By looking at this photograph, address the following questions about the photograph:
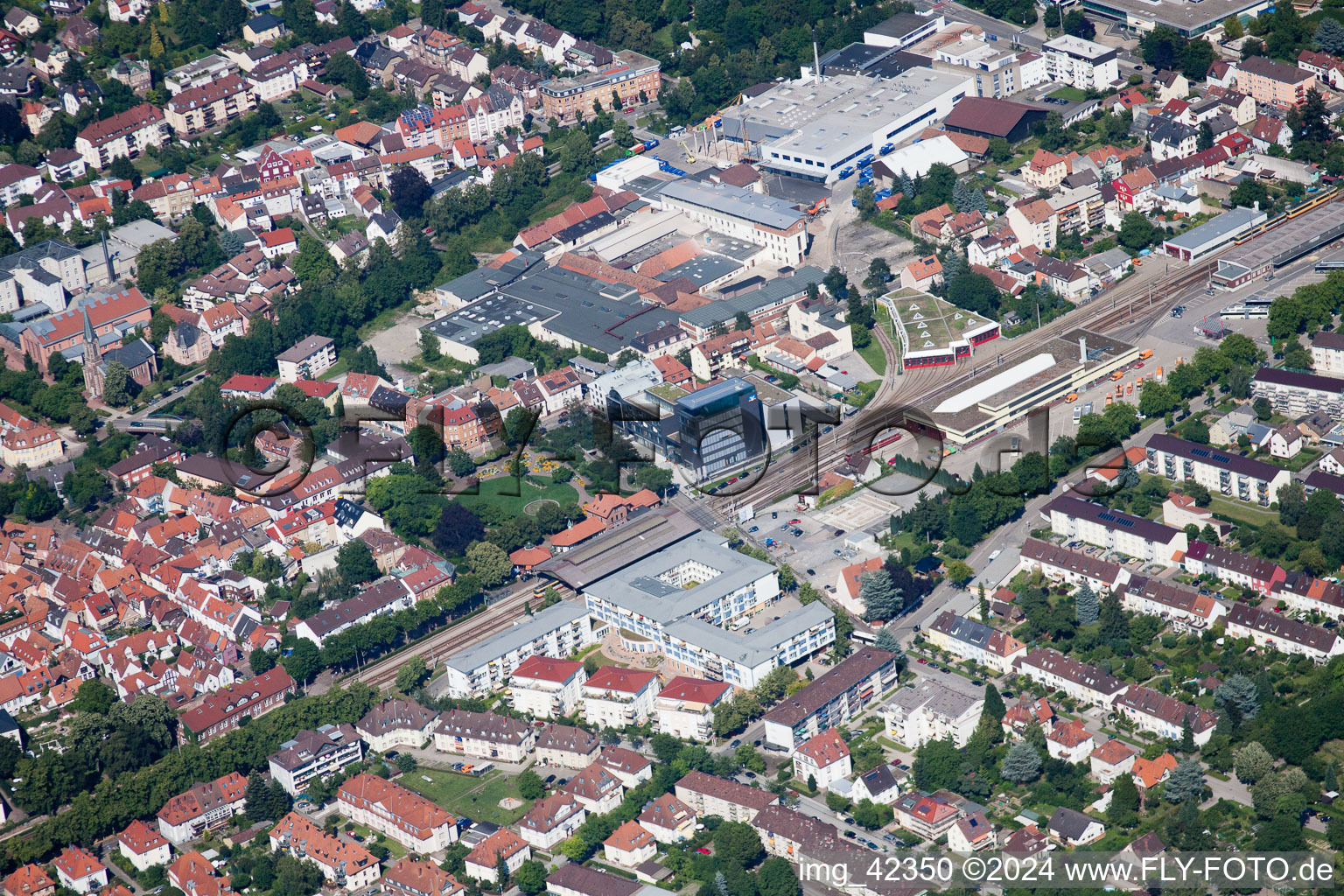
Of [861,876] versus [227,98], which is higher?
[227,98]

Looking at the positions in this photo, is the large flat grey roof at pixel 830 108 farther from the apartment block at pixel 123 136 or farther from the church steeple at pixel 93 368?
the church steeple at pixel 93 368

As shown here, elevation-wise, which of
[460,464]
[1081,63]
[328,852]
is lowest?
[328,852]

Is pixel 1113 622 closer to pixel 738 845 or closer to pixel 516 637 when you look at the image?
pixel 738 845

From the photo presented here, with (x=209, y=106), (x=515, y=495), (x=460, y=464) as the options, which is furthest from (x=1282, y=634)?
(x=209, y=106)

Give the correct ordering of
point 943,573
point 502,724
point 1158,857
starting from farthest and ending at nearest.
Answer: point 943,573, point 502,724, point 1158,857

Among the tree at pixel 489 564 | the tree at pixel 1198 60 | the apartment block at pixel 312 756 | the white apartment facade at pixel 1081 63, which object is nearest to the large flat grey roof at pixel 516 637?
the tree at pixel 489 564

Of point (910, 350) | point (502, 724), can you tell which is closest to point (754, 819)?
point (502, 724)

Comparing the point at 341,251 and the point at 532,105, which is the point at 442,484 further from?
the point at 532,105

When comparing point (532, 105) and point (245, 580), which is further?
point (532, 105)
